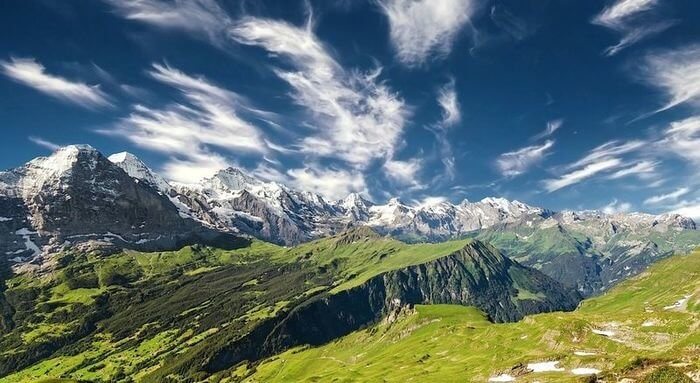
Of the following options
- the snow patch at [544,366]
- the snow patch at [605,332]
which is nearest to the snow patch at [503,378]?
the snow patch at [544,366]

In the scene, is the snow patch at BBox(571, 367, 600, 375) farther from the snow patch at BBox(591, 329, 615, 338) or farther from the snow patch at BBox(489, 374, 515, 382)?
the snow patch at BBox(591, 329, 615, 338)

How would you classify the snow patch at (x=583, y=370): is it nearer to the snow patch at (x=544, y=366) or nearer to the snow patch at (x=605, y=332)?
the snow patch at (x=544, y=366)

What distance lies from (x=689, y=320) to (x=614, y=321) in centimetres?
2511

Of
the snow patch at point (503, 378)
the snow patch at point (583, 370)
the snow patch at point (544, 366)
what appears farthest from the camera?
the snow patch at point (503, 378)

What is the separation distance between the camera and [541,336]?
173 m

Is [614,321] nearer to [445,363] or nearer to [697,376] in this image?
[445,363]

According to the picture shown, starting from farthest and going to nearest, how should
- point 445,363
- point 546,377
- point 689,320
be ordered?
point 445,363 < point 689,320 < point 546,377

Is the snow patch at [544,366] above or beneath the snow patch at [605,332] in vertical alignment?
beneath

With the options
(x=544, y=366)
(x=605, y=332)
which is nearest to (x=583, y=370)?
(x=544, y=366)

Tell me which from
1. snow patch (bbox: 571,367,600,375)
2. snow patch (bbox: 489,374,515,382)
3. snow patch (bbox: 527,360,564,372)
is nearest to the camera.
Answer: snow patch (bbox: 571,367,600,375)

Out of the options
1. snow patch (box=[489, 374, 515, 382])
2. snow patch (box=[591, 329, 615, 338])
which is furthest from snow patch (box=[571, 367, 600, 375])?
snow patch (box=[591, 329, 615, 338])

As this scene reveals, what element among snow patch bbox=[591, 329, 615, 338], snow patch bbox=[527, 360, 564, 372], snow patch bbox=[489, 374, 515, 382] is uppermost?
snow patch bbox=[591, 329, 615, 338]

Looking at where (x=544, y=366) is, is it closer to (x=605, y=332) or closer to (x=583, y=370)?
(x=583, y=370)

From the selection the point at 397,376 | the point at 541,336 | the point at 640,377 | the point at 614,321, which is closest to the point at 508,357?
the point at 541,336
